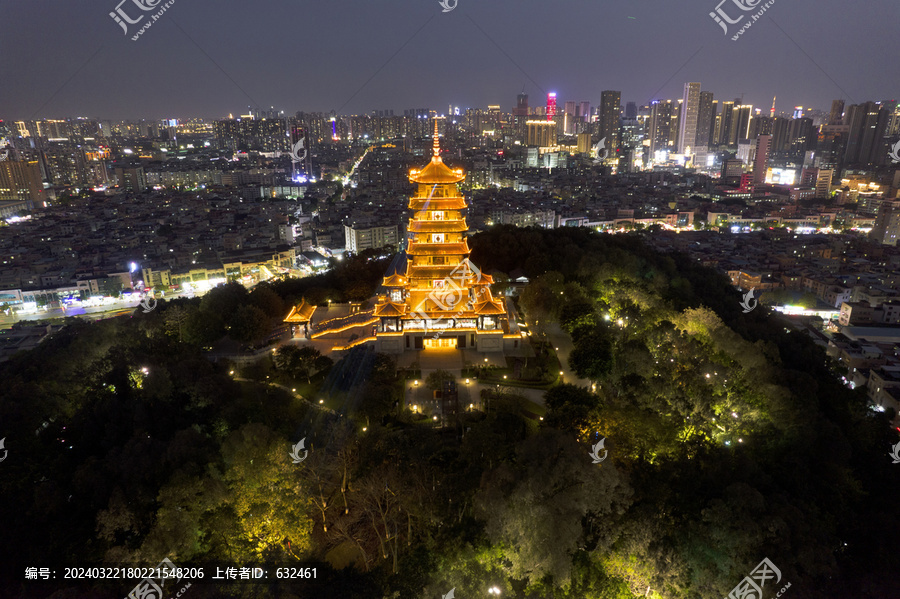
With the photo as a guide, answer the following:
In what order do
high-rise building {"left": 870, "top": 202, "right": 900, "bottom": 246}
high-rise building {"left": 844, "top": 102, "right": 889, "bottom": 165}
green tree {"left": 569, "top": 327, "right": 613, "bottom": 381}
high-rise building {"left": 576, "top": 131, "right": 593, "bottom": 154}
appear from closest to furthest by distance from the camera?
1. green tree {"left": 569, "top": 327, "right": 613, "bottom": 381}
2. high-rise building {"left": 870, "top": 202, "right": 900, "bottom": 246}
3. high-rise building {"left": 844, "top": 102, "right": 889, "bottom": 165}
4. high-rise building {"left": 576, "top": 131, "right": 593, "bottom": 154}

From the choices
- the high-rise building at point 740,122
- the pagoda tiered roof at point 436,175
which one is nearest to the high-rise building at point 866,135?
the high-rise building at point 740,122

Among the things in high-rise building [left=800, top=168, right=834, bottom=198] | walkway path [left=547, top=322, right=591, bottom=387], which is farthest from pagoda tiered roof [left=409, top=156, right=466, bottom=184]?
high-rise building [left=800, top=168, right=834, bottom=198]

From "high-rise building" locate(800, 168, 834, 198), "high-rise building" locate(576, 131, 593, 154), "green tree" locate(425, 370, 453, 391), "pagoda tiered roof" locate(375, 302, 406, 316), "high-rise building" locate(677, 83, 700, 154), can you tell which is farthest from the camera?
"high-rise building" locate(576, 131, 593, 154)

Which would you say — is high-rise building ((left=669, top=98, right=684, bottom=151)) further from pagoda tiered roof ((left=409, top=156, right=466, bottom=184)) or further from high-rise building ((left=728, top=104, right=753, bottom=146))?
pagoda tiered roof ((left=409, top=156, right=466, bottom=184))

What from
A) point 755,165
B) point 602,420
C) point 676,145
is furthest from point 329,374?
point 676,145

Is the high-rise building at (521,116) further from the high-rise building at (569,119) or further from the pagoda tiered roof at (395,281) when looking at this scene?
the pagoda tiered roof at (395,281)

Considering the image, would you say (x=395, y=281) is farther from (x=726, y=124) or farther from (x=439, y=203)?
(x=726, y=124)
